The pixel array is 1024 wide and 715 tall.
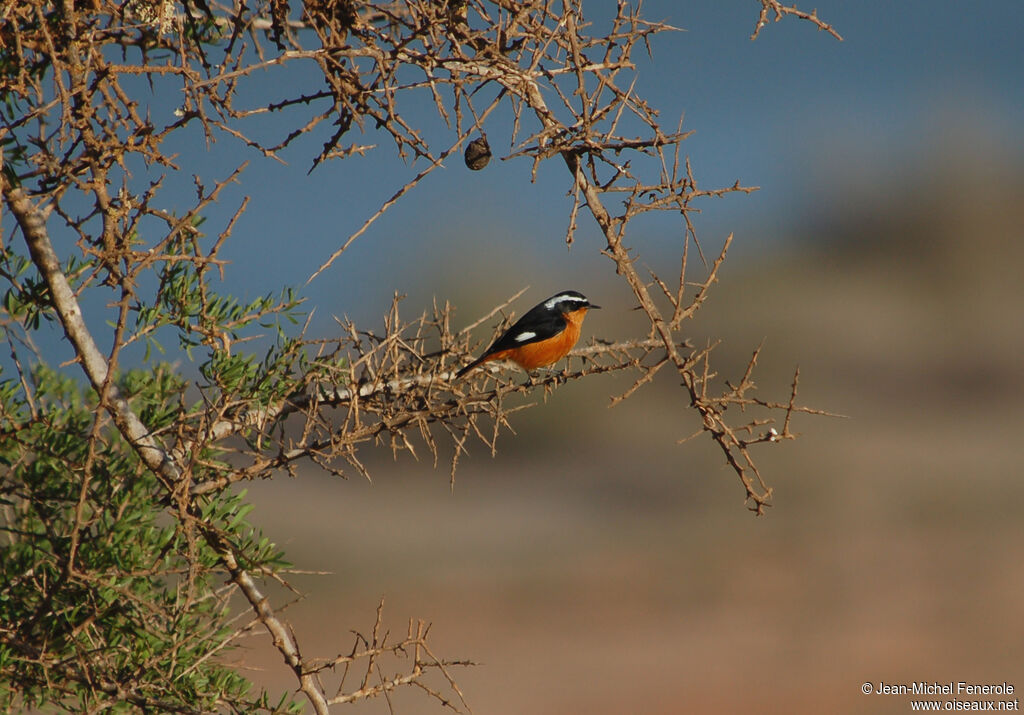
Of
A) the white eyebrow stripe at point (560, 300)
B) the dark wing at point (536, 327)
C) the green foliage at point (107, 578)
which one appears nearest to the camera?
the green foliage at point (107, 578)

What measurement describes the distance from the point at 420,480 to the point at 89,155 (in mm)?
26784

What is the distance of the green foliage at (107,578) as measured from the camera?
3098 mm

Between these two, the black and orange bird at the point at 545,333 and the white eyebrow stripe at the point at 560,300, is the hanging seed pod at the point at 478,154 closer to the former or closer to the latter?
the black and orange bird at the point at 545,333

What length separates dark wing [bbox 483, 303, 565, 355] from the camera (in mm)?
6141

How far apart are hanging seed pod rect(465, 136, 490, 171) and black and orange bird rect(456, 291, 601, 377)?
8.35 feet

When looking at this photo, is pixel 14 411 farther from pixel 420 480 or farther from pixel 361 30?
pixel 420 480

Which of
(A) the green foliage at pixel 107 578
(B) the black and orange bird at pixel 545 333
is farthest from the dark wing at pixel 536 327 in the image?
(A) the green foliage at pixel 107 578

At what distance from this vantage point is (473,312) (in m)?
24.4

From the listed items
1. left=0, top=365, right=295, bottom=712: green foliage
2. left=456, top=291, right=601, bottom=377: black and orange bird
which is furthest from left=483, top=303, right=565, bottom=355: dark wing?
left=0, top=365, right=295, bottom=712: green foliage

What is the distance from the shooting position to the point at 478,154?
136 inches

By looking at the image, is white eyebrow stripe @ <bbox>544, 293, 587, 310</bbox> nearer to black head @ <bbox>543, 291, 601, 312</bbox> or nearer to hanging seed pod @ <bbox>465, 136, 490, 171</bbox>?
black head @ <bbox>543, 291, 601, 312</bbox>

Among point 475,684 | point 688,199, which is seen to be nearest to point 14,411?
point 688,199

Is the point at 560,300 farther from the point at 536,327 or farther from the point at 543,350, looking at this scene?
the point at 543,350

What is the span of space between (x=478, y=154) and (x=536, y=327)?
2.96 meters
